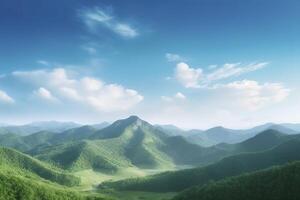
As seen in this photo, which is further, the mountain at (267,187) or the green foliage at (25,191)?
the mountain at (267,187)

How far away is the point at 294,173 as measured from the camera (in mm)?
184750

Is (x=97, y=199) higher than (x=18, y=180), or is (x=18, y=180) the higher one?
(x=18, y=180)

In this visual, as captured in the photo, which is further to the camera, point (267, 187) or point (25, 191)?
point (267, 187)

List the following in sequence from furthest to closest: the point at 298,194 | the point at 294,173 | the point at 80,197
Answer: the point at 80,197, the point at 294,173, the point at 298,194

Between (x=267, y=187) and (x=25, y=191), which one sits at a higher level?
(x=25, y=191)

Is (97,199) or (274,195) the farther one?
(97,199)

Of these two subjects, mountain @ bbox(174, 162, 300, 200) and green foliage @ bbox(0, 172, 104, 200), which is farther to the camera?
mountain @ bbox(174, 162, 300, 200)

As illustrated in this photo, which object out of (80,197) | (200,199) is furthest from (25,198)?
(200,199)

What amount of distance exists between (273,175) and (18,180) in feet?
419

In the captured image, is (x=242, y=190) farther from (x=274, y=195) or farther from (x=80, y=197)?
(x=80, y=197)

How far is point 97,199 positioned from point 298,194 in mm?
99182

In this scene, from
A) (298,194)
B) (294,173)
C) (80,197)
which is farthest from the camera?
(80,197)

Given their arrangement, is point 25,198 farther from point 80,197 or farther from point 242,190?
point 242,190

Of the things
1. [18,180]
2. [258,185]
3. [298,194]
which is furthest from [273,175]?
[18,180]
